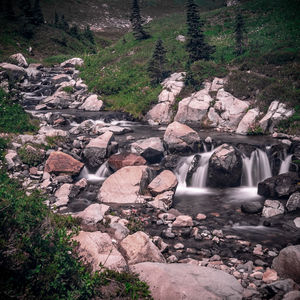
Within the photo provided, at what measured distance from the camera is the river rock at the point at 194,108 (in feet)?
80.7

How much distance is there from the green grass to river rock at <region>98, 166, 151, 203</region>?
9.83m

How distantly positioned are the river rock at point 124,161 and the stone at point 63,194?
3.32 metres

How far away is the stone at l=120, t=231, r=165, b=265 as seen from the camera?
23.0 ft

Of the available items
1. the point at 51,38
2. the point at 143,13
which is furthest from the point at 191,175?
the point at 143,13

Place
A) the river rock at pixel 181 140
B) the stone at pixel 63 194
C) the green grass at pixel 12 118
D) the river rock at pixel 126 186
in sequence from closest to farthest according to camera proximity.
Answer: the stone at pixel 63 194 < the river rock at pixel 126 186 < the river rock at pixel 181 140 < the green grass at pixel 12 118

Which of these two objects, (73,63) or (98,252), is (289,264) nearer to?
(98,252)

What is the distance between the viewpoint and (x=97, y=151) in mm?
17125

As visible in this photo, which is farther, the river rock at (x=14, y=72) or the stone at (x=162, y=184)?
the river rock at (x=14, y=72)

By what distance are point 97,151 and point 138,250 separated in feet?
35.5

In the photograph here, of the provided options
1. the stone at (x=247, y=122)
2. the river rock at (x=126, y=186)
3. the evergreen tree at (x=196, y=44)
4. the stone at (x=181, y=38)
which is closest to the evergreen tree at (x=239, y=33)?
the evergreen tree at (x=196, y=44)

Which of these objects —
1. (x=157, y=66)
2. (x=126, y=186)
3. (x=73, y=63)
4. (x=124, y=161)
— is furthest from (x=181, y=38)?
(x=126, y=186)

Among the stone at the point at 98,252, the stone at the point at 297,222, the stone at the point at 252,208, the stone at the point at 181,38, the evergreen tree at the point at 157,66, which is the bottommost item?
the stone at the point at 297,222

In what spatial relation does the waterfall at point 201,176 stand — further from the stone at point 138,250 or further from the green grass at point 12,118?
the green grass at point 12,118

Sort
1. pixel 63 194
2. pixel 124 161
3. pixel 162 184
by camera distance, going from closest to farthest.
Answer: pixel 63 194
pixel 162 184
pixel 124 161
